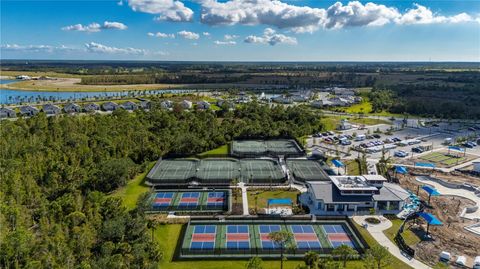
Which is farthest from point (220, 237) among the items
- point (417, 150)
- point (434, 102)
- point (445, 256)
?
point (434, 102)

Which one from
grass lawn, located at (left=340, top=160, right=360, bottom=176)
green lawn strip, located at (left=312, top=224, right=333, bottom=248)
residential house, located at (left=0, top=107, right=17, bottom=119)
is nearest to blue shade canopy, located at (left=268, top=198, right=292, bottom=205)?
green lawn strip, located at (left=312, top=224, right=333, bottom=248)

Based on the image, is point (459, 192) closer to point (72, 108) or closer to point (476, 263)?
point (476, 263)

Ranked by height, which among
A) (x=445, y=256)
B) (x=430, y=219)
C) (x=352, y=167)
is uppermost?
(x=430, y=219)

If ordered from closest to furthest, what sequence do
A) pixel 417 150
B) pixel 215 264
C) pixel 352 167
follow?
pixel 215 264
pixel 352 167
pixel 417 150

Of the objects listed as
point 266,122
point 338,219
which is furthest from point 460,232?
point 266,122

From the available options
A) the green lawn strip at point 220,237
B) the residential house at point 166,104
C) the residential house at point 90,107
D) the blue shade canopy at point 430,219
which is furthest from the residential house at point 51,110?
the blue shade canopy at point 430,219

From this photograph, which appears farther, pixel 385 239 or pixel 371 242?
pixel 385 239
